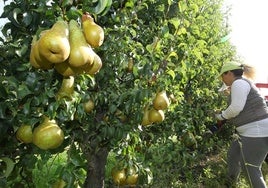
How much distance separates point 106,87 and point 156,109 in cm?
36

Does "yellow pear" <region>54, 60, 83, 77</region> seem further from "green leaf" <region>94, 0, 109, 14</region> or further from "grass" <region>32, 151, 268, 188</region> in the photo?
"grass" <region>32, 151, 268, 188</region>

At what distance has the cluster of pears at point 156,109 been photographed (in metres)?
2.64

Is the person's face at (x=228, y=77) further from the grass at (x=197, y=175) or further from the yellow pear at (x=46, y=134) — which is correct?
the yellow pear at (x=46, y=134)

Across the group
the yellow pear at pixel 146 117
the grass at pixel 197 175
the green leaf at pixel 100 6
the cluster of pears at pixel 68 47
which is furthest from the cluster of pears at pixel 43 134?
the grass at pixel 197 175

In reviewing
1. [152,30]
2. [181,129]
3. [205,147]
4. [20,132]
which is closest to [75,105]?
[20,132]

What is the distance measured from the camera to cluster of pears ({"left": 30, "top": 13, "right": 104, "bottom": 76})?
1.41m

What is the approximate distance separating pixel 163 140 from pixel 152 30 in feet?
4.13

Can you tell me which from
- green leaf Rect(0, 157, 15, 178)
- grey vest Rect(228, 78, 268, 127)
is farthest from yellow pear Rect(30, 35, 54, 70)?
grey vest Rect(228, 78, 268, 127)

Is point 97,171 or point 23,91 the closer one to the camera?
point 23,91

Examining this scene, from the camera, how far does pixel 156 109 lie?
2.69 m

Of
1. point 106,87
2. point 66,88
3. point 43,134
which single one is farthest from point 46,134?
point 106,87

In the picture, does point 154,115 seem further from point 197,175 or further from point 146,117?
point 197,175

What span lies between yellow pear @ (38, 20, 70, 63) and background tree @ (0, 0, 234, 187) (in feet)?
0.68

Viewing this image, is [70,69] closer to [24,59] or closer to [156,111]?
[24,59]
